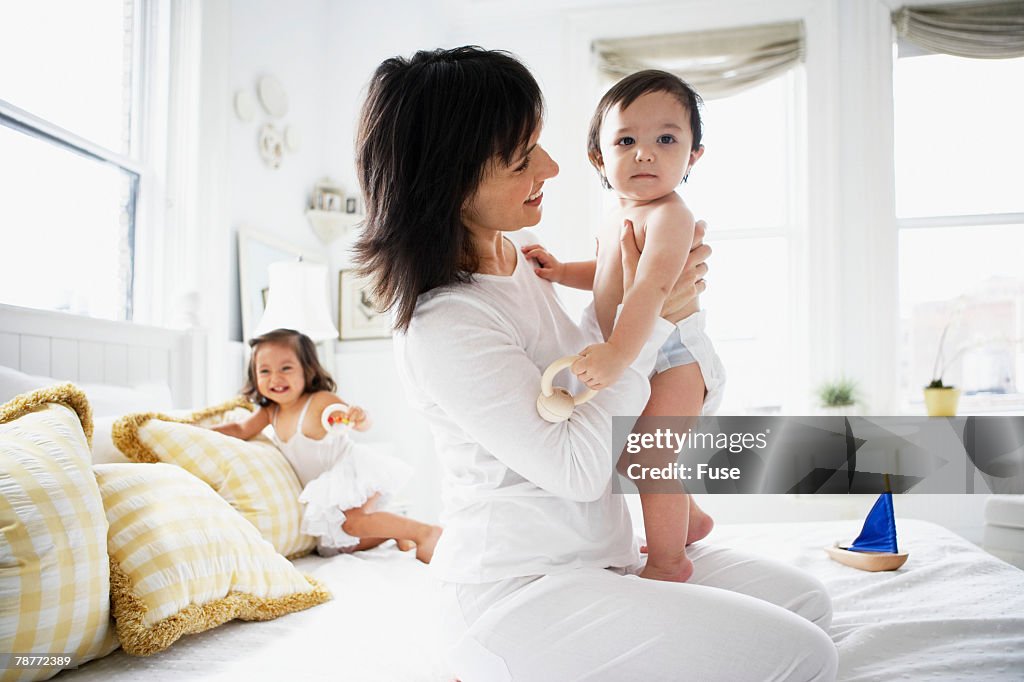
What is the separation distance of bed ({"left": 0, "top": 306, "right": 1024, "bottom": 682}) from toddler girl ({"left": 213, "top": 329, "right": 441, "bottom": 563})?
7cm

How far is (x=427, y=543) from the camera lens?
2027 millimetres

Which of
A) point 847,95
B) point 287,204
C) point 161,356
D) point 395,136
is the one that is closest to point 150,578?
point 395,136

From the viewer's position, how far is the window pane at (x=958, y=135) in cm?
381

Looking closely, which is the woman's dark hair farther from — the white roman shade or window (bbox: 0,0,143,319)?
the white roman shade

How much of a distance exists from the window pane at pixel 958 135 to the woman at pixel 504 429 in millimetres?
3448

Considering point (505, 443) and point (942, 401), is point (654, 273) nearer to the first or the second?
point (505, 443)

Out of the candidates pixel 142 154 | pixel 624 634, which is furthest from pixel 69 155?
pixel 624 634

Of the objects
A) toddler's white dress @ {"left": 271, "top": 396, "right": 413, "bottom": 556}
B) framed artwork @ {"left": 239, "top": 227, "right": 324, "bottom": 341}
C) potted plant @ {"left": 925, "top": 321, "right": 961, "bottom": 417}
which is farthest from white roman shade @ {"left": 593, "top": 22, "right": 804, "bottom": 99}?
toddler's white dress @ {"left": 271, "top": 396, "right": 413, "bottom": 556}

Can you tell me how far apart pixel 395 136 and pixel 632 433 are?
0.59m

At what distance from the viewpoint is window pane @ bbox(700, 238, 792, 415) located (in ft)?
13.1

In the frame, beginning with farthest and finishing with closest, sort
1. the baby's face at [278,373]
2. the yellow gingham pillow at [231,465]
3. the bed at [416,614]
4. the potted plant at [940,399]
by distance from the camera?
the potted plant at [940,399]
the baby's face at [278,373]
the yellow gingham pillow at [231,465]
the bed at [416,614]

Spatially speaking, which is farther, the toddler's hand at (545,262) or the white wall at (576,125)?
the white wall at (576,125)

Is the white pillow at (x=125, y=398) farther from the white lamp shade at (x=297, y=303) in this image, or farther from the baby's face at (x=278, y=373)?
the white lamp shade at (x=297, y=303)

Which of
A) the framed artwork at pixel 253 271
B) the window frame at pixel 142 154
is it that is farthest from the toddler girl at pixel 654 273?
the framed artwork at pixel 253 271
